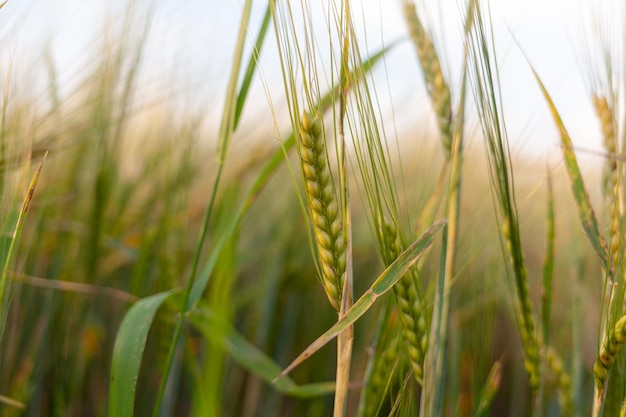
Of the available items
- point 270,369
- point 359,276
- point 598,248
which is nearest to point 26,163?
point 270,369

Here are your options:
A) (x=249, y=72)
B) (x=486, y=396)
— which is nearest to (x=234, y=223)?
(x=249, y=72)

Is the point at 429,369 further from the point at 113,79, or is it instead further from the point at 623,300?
the point at 113,79

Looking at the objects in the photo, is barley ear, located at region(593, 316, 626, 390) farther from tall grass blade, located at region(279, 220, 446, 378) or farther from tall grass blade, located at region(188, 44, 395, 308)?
tall grass blade, located at region(188, 44, 395, 308)

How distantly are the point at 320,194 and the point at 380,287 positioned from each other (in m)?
0.08

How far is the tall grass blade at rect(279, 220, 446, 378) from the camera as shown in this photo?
0.45m

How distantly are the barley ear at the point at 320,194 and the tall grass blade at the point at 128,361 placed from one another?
21 cm

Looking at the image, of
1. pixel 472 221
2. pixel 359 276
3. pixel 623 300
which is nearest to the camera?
pixel 623 300

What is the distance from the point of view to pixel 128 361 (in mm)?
545

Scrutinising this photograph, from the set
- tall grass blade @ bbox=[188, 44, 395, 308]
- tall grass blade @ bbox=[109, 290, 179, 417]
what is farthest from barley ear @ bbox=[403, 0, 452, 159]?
tall grass blade @ bbox=[109, 290, 179, 417]

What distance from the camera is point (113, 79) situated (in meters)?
0.95

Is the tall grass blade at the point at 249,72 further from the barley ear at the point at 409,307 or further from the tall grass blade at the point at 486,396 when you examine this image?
the tall grass blade at the point at 486,396

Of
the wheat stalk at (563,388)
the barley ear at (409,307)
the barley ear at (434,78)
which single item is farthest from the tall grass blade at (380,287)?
the wheat stalk at (563,388)

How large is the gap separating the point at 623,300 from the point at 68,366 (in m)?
0.73

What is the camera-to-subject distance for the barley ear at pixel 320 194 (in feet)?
1.40
